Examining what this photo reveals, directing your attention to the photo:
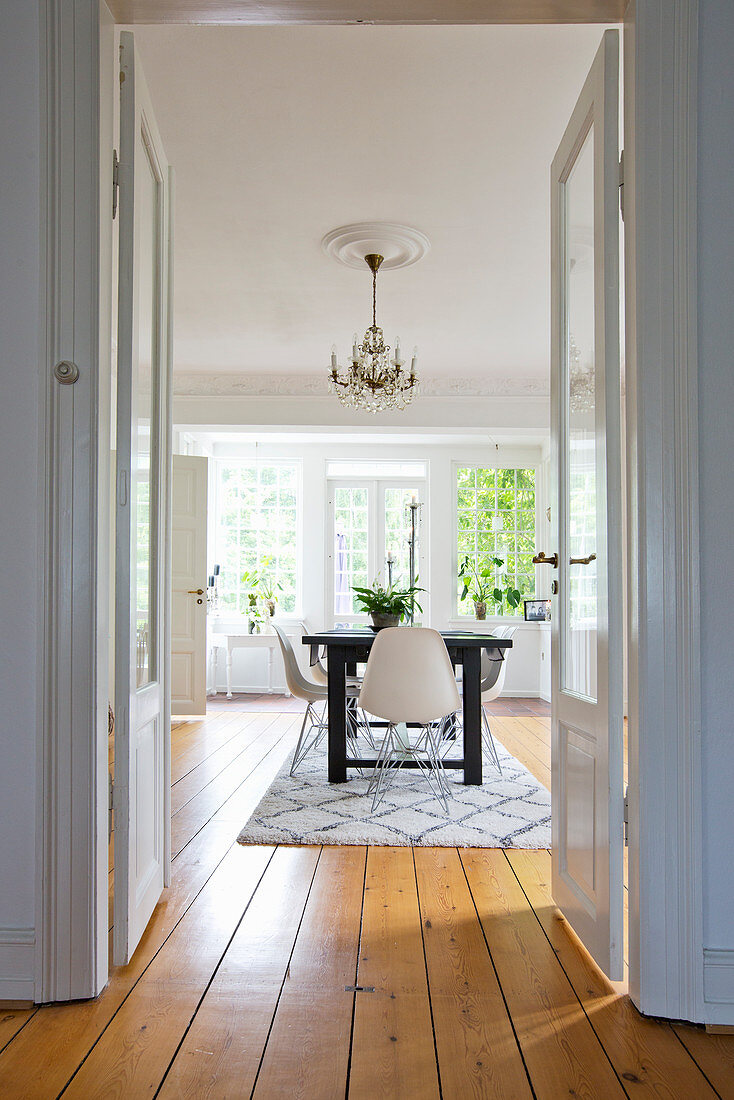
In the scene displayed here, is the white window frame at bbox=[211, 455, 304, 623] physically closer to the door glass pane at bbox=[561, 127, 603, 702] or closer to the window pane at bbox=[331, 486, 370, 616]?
the window pane at bbox=[331, 486, 370, 616]

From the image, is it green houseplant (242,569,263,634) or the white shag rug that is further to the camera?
green houseplant (242,569,263,634)

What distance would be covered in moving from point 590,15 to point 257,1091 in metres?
2.69

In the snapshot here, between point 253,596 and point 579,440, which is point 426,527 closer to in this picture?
point 253,596

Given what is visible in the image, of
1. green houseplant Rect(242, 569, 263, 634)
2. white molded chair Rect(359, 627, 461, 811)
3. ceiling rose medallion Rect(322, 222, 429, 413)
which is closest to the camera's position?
white molded chair Rect(359, 627, 461, 811)

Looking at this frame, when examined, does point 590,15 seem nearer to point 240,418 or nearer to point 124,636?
point 124,636

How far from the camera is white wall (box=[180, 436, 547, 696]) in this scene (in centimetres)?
882

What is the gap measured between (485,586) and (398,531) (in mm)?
1115

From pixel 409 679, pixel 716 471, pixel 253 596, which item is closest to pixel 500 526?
pixel 253 596

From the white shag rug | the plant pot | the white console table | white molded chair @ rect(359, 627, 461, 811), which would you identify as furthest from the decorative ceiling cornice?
white molded chair @ rect(359, 627, 461, 811)

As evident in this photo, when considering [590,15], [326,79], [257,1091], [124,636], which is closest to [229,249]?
[326,79]

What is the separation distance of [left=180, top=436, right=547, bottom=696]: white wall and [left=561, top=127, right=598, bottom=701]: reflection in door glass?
6227mm

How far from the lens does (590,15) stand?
2213mm

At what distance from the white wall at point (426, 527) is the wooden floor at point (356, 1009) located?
582cm

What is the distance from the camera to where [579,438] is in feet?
8.16
